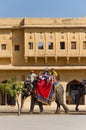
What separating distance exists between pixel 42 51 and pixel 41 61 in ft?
3.11

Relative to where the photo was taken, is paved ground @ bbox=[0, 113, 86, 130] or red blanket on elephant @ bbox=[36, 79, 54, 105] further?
red blanket on elephant @ bbox=[36, 79, 54, 105]

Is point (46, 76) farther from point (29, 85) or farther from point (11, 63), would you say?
point (11, 63)

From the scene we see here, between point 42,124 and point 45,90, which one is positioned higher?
point 45,90

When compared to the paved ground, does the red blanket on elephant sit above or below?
above

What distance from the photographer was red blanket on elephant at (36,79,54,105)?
24.0m

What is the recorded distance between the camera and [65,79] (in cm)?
4250

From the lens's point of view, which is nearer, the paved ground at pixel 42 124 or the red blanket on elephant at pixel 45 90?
the paved ground at pixel 42 124

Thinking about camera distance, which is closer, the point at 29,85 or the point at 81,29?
the point at 29,85

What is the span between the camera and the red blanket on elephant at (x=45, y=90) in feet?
78.6

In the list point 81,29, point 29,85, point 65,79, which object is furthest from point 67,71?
point 29,85

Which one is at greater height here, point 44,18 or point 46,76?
point 44,18

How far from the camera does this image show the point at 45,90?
78.7 feet

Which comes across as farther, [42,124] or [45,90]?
[45,90]

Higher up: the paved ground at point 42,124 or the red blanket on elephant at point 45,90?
the red blanket on elephant at point 45,90
